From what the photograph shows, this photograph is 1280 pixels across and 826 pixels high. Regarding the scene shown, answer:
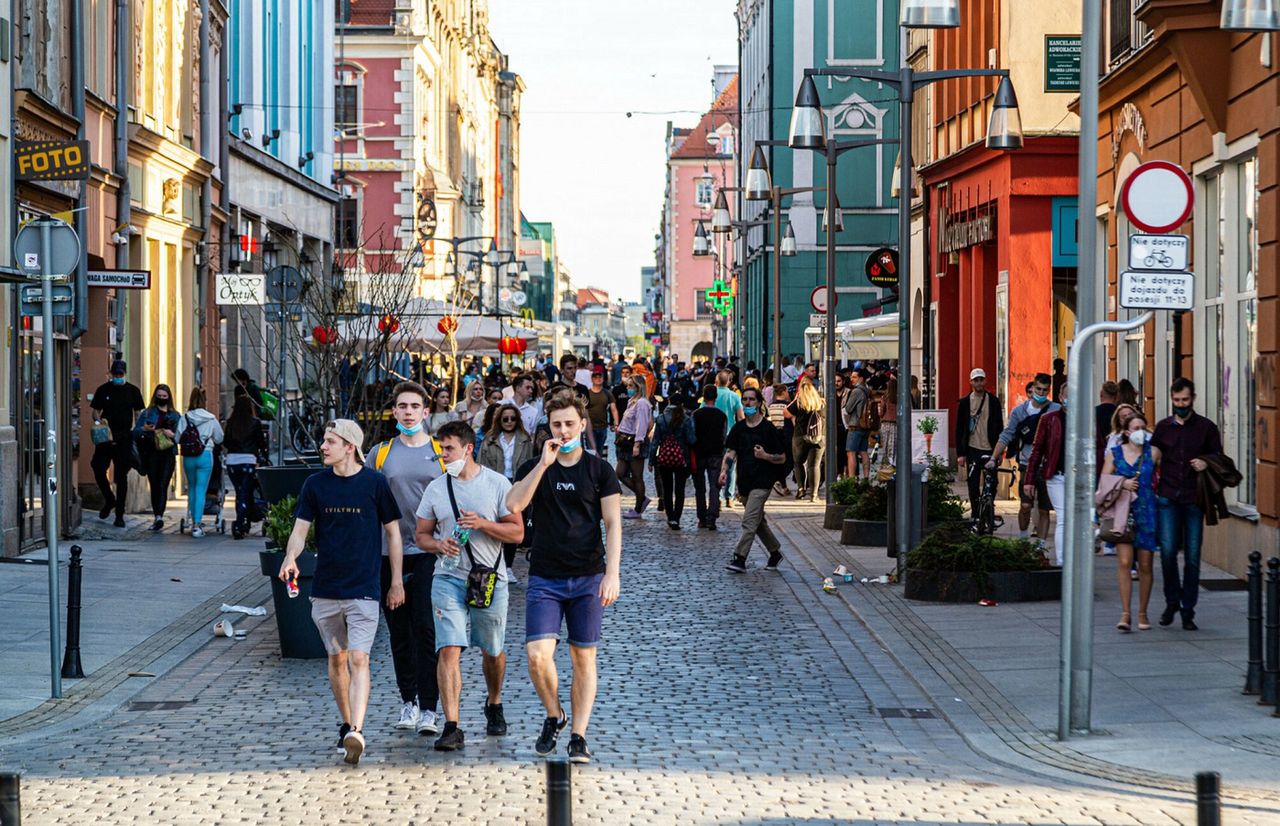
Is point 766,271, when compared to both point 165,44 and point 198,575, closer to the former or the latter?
point 165,44

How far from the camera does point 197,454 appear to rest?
2195 cm

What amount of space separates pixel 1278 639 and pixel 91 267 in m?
17.1

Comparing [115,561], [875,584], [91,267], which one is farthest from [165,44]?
[875,584]

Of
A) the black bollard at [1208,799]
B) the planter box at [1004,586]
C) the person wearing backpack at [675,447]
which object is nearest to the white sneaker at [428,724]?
the black bollard at [1208,799]

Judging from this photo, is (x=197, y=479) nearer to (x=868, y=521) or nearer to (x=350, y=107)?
(x=868, y=521)

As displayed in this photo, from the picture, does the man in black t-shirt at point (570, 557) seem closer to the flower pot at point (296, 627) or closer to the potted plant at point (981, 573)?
the flower pot at point (296, 627)

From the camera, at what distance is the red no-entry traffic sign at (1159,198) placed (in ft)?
34.8

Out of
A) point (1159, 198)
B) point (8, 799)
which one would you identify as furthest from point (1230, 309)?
point (8, 799)

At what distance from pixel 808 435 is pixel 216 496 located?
886 cm

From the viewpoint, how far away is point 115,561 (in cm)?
1898

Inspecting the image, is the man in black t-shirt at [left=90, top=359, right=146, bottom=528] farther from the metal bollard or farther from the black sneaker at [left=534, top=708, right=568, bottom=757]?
the metal bollard

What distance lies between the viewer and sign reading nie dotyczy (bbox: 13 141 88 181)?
14.9 m

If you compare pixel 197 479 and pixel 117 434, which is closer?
pixel 197 479

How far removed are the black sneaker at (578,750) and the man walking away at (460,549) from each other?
2.24 feet
